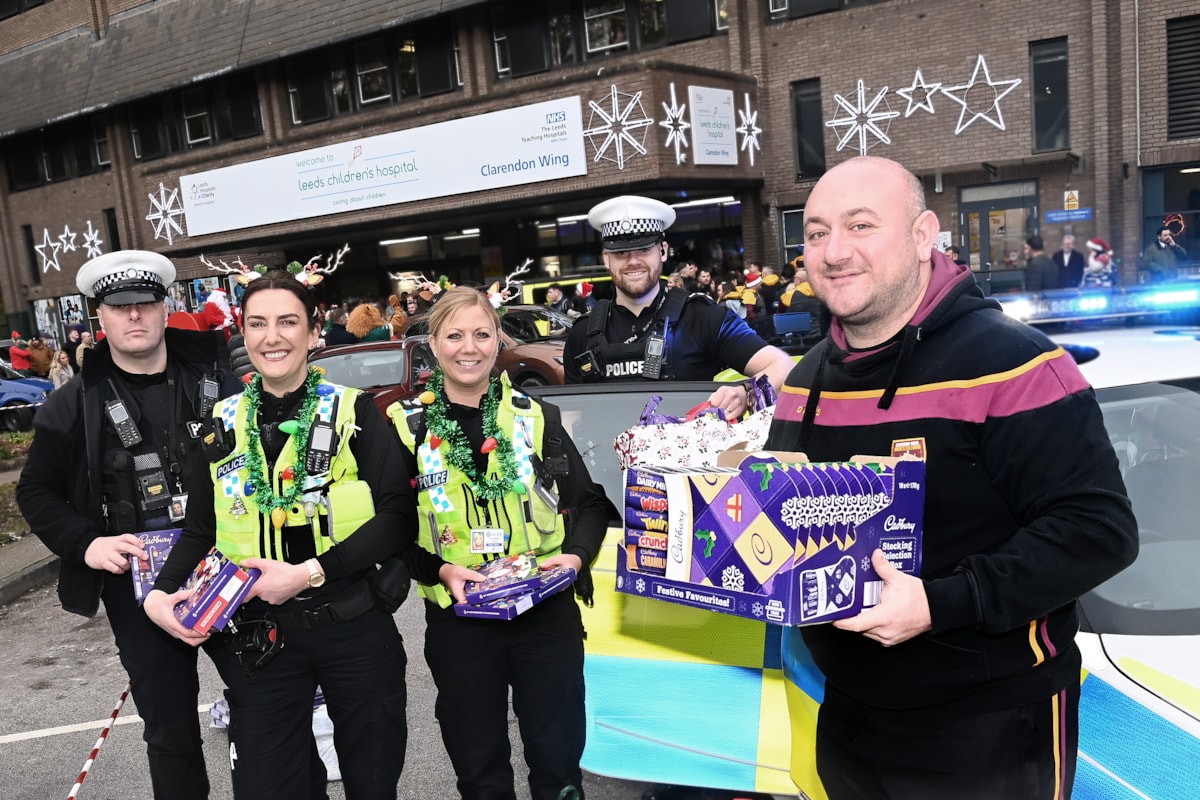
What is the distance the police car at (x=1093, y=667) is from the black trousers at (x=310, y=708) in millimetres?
674

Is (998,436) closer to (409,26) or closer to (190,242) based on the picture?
(409,26)

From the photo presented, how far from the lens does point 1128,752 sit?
6.81ft

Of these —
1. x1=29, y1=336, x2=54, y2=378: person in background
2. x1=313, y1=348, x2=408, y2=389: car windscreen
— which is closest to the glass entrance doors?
x1=313, y1=348, x2=408, y2=389: car windscreen

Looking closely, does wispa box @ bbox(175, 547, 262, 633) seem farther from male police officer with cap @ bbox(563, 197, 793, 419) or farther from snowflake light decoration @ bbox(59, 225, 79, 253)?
snowflake light decoration @ bbox(59, 225, 79, 253)

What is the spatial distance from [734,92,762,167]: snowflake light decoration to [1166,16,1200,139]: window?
300 inches

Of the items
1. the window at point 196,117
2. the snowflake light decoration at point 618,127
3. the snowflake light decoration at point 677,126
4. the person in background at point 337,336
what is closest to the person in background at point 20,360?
the window at point 196,117

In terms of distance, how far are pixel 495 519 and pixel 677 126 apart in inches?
631

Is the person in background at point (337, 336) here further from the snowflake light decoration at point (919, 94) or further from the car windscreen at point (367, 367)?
the snowflake light decoration at point (919, 94)

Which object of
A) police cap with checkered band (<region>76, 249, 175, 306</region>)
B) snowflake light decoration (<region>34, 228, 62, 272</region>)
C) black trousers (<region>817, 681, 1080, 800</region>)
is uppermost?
snowflake light decoration (<region>34, 228, 62, 272</region>)

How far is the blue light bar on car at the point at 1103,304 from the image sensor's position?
4.29 meters

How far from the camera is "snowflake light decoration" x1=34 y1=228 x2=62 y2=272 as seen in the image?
1227 inches

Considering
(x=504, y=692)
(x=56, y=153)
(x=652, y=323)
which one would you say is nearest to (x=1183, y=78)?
(x=652, y=323)

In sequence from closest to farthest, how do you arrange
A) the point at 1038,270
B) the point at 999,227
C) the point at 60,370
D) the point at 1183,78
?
the point at 1038,270, the point at 1183,78, the point at 999,227, the point at 60,370

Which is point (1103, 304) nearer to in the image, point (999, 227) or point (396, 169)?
point (999, 227)
